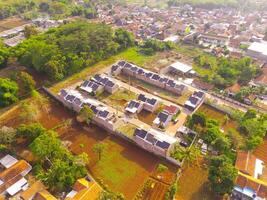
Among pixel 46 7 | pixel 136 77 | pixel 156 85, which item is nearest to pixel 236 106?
pixel 156 85

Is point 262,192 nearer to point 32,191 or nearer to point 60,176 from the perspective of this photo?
point 60,176

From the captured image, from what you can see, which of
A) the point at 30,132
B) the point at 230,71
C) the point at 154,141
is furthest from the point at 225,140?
the point at 30,132

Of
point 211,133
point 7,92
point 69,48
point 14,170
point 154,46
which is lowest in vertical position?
point 14,170

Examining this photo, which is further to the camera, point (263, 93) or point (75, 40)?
point (75, 40)

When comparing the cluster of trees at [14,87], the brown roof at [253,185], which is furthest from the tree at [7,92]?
the brown roof at [253,185]

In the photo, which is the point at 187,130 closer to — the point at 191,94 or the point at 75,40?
the point at 191,94
